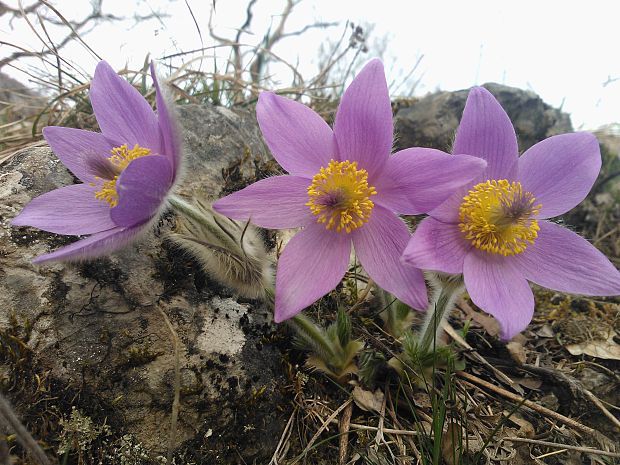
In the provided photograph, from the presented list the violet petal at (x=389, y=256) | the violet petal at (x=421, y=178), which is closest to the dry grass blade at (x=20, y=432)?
the violet petal at (x=389, y=256)

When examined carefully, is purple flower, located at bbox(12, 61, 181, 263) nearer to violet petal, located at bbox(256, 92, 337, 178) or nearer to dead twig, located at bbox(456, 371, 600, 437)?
violet petal, located at bbox(256, 92, 337, 178)

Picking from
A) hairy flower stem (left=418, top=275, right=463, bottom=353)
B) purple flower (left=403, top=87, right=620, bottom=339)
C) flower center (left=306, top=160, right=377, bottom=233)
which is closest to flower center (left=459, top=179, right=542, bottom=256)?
purple flower (left=403, top=87, right=620, bottom=339)

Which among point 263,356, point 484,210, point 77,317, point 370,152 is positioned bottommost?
point 263,356

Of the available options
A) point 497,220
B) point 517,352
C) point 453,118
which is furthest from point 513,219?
point 453,118

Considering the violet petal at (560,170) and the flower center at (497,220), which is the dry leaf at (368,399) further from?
the violet petal at (560,170)

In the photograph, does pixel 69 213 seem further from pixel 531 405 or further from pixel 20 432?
pixel 531 405

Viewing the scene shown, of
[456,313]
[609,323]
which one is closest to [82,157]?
[456,313]

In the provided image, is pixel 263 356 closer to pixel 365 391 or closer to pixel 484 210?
pixel 365 391
